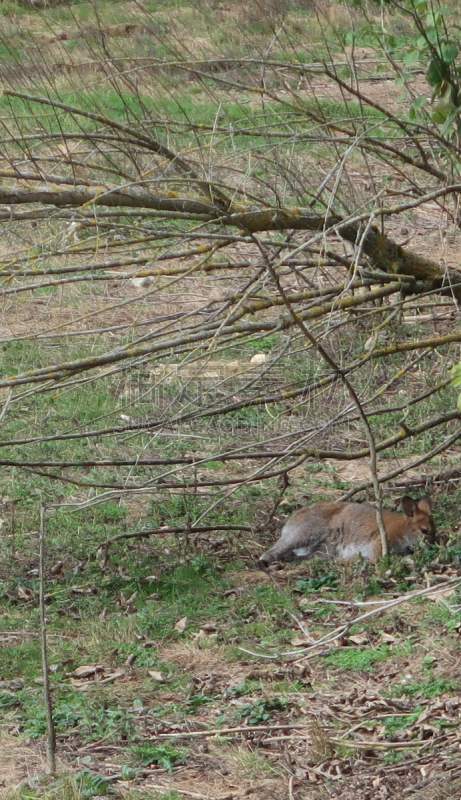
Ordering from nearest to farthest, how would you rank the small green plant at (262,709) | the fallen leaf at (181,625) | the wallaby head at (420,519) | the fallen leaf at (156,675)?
the small green plant at (262,709), the fallen leaf at (156,675), the fallen leaf at (181,625), the wallaby head at (420,519)

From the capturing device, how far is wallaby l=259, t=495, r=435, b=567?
255 inches

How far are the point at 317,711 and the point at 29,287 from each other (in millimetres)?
2462

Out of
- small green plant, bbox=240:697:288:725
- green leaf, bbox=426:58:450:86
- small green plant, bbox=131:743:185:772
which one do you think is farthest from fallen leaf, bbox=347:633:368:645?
green leaf, bbox=426:58:450:86

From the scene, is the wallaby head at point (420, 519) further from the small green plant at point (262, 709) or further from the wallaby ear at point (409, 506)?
the small green plant at point (262, 709)

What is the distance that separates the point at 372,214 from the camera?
4.75m

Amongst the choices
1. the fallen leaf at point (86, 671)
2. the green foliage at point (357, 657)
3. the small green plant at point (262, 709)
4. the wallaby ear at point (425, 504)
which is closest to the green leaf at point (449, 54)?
the green foliage at point (357, 657)

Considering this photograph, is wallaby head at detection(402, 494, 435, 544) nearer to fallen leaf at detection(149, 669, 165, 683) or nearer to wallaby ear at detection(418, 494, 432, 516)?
wallaby ear at detection(418, 494, 432, 516)

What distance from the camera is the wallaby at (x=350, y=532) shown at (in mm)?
6473

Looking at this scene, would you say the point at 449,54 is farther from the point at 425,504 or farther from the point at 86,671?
the point at 86,671

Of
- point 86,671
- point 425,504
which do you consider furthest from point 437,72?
point 86,671

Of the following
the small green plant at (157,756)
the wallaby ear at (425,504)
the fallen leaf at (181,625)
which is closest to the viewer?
the small green plant at (157,756)

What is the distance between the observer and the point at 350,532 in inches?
260

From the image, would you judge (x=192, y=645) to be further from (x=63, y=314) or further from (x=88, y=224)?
(x=63, y=314)

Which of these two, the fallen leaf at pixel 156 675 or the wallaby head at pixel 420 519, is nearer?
the fallen leaf at pixel 156 675
